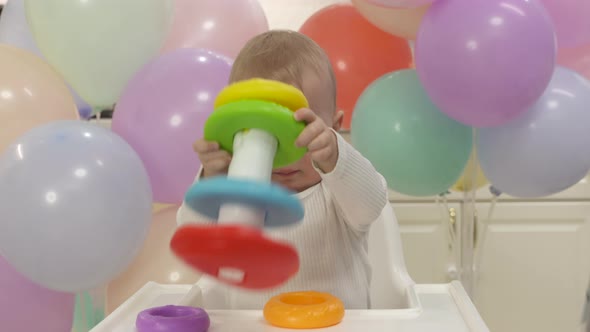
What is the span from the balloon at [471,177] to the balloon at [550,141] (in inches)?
8.4

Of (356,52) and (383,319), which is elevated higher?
(356,52)

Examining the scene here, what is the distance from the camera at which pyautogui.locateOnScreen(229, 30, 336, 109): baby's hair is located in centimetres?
99

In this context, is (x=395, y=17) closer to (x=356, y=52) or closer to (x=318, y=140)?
(x=356, y=52)

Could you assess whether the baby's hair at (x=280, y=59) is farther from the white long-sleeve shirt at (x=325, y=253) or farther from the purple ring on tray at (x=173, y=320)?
the purple ring on tray at (x=173, y=320)

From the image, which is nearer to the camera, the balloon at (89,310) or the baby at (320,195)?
the baby at (320,195)

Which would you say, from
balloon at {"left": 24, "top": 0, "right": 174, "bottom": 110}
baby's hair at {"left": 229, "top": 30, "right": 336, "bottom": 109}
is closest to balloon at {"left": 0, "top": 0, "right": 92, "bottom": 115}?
balloon at {"left": 24, "top": 0, "right": 174, "bottom": 110}

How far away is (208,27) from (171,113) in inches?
14.1

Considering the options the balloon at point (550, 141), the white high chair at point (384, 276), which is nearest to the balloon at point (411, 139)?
the balloon at point (550, 141)

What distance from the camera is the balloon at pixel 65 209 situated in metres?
1.12

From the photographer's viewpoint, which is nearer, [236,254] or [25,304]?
[236,254]

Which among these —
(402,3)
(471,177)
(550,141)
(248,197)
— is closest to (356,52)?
(402,3)

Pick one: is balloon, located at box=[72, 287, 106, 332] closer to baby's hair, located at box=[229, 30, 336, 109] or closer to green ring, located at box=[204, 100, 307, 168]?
baby's hair, located at box=[229, 30, 336, 109]

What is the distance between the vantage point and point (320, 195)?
112cm

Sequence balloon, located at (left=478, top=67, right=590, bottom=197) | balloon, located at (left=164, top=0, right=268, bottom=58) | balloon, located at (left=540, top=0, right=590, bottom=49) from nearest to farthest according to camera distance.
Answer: balloon, located at (left=478, top=67, right=590, bottom=197), balloon, located at (left=540, top=0, right=590, bottom=49), balloon, located at (left=164, top=0, right=268, bottom=58)
